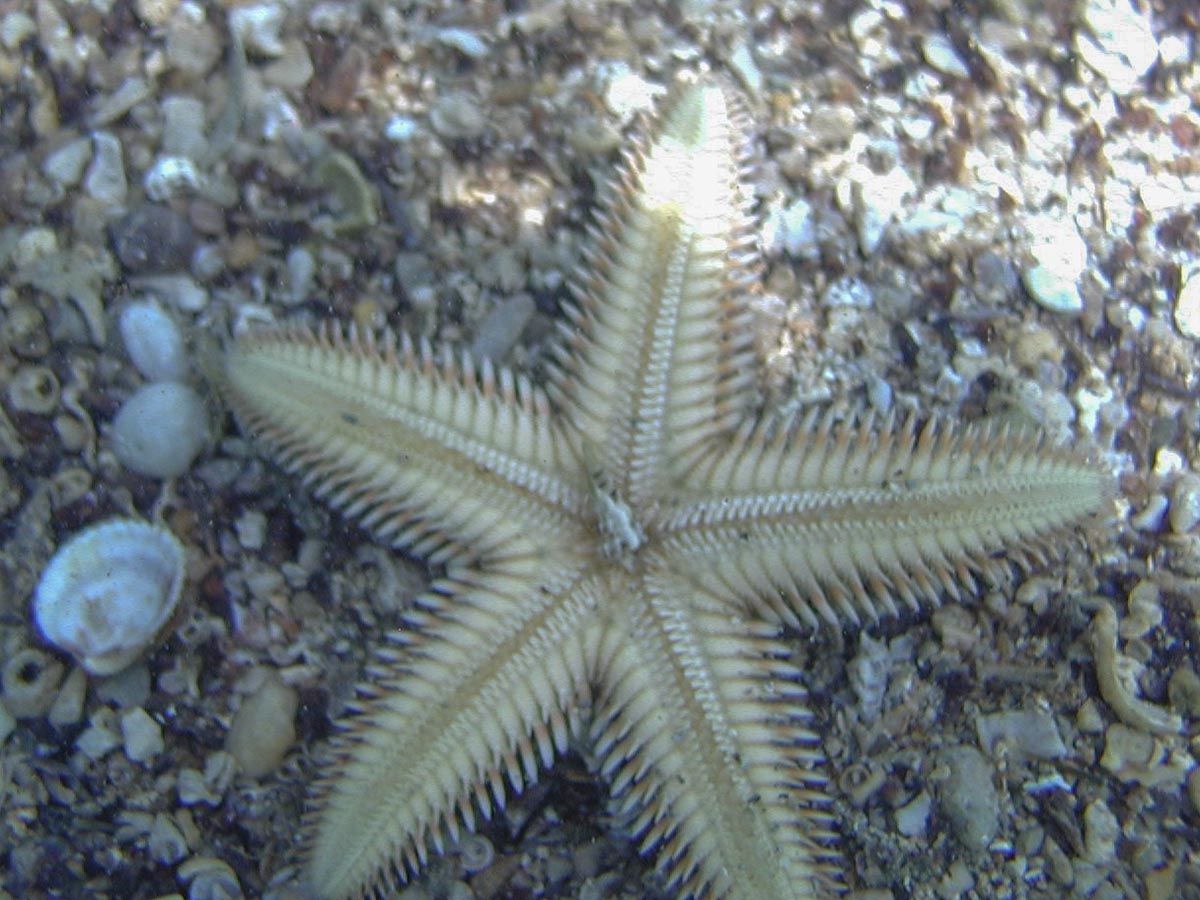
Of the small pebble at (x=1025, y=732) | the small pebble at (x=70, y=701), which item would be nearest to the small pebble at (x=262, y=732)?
the small pebble at (x=70, y=701)

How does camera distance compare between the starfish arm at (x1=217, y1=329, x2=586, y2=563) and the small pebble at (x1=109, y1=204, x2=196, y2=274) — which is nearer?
the starfish arm at (x1=217, y1=329, x2=586, y2=563)

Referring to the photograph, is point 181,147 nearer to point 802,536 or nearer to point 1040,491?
point 802,536

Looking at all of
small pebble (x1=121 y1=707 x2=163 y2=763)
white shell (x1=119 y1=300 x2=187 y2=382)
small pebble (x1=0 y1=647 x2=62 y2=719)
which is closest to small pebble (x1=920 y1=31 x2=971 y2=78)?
white shell (x1=119 y1=300 x2=187 y2=382)

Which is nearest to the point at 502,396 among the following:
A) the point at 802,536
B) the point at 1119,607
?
the point at 802,536

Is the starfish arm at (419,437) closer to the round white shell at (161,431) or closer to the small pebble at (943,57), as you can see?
the round white shell at (161,431)

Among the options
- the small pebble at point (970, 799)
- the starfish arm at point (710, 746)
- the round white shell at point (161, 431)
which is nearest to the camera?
the starfish arm at point (710, 746)

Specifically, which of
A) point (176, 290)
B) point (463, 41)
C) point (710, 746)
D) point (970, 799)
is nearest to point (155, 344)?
point (176, 290)

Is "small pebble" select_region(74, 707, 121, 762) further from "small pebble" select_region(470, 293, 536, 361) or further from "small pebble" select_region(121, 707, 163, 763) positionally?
"small pebble" select_region(470, 293, 536, 361)

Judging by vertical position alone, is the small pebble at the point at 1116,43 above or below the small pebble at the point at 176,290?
above

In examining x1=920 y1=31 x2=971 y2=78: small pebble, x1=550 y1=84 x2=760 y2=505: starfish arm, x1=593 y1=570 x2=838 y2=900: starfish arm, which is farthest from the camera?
x1=920 y1=31 x2=971 y2=78: small pebble
